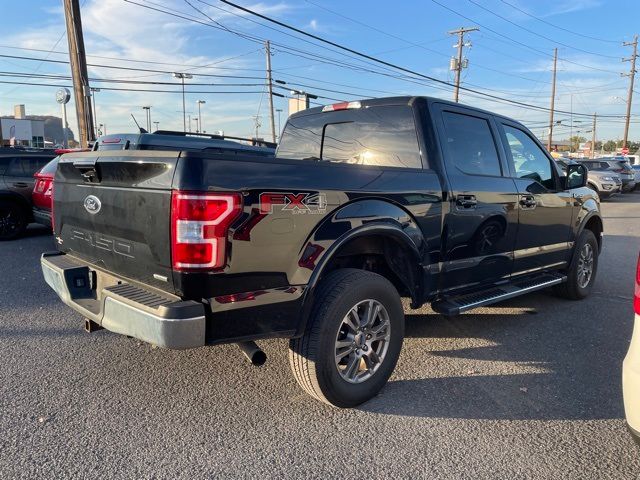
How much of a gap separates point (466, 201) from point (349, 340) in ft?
5.14

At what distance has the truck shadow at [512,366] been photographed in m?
3.23

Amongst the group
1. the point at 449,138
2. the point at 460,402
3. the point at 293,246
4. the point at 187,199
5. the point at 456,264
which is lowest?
the point at 460,402

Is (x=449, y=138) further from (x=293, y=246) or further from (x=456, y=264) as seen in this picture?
(x=293, y=246)

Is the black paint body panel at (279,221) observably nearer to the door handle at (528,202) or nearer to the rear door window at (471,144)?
the rear door window at (471,144)

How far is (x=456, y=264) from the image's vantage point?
3.95 m

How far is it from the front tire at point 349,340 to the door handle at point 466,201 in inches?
40.5

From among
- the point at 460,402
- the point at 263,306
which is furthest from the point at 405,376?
the point at 263,306

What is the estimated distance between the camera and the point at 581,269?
575 centimetres

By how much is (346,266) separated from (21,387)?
2381mm

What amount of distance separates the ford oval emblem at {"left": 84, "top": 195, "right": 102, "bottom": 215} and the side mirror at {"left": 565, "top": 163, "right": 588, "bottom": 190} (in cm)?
460

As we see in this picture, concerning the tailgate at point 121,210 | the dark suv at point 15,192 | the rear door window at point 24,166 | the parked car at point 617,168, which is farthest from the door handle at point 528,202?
the parked car at point 617,168

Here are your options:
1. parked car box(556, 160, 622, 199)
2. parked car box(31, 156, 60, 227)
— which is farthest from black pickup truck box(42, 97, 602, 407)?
parked car box(556, 160, 622, 199)

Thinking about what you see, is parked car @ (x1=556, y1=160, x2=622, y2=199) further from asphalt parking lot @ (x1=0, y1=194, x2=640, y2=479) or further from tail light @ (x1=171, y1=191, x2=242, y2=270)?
tail light @ (x1=171, y1=191, x2=242, y2=270)

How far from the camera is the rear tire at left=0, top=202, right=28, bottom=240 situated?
911 cm
